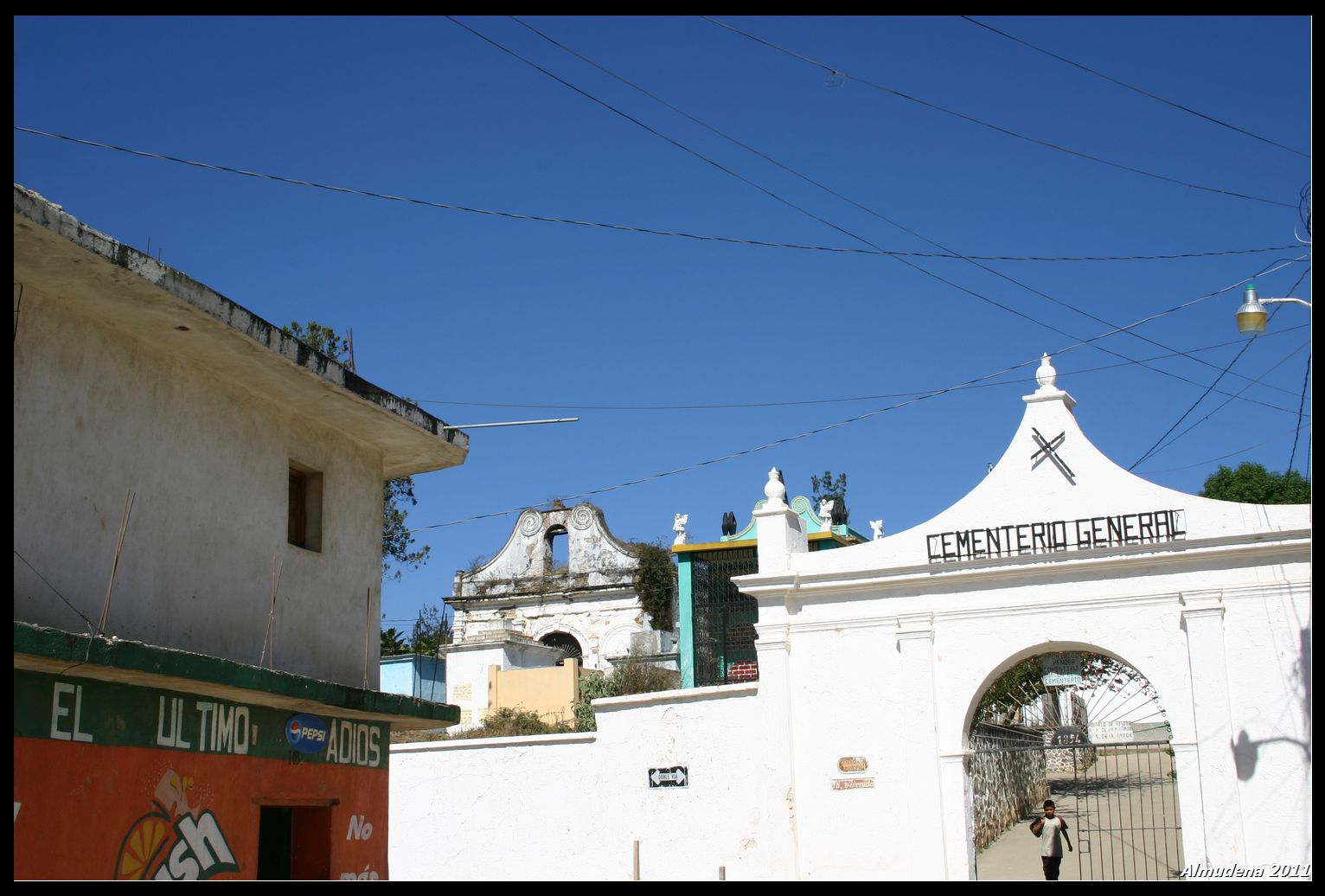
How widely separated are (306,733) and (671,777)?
861cm

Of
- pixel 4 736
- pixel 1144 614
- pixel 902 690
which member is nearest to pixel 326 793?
pixel 4 736

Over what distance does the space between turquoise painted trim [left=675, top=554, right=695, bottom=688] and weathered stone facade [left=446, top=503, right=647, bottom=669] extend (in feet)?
23.2

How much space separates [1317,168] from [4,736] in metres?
6.64

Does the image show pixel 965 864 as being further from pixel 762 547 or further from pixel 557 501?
pixel 557 501

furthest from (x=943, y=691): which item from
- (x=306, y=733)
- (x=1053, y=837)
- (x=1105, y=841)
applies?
(x=306, y=733)

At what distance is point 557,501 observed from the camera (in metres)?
37.8

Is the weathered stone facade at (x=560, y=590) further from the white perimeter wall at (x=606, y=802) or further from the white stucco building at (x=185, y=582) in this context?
the white stucco building at (x=185, y=582)

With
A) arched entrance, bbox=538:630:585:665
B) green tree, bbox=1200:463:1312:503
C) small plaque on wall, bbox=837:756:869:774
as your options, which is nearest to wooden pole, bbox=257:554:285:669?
small plaque on wall, bbox=837:756:869:774

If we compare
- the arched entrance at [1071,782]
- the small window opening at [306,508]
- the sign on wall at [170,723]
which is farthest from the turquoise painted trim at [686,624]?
the small window opening at [306,508]

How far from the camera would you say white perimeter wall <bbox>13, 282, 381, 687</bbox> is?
7375 mm

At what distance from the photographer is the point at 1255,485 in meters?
35.9

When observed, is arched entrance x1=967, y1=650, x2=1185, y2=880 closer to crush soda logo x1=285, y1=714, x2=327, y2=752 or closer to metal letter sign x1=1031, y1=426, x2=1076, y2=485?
metal letter sign x1=1031, y1=426, x2=1076, y2=485

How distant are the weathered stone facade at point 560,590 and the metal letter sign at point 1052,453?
19.0m

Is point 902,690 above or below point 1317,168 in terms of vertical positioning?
below
